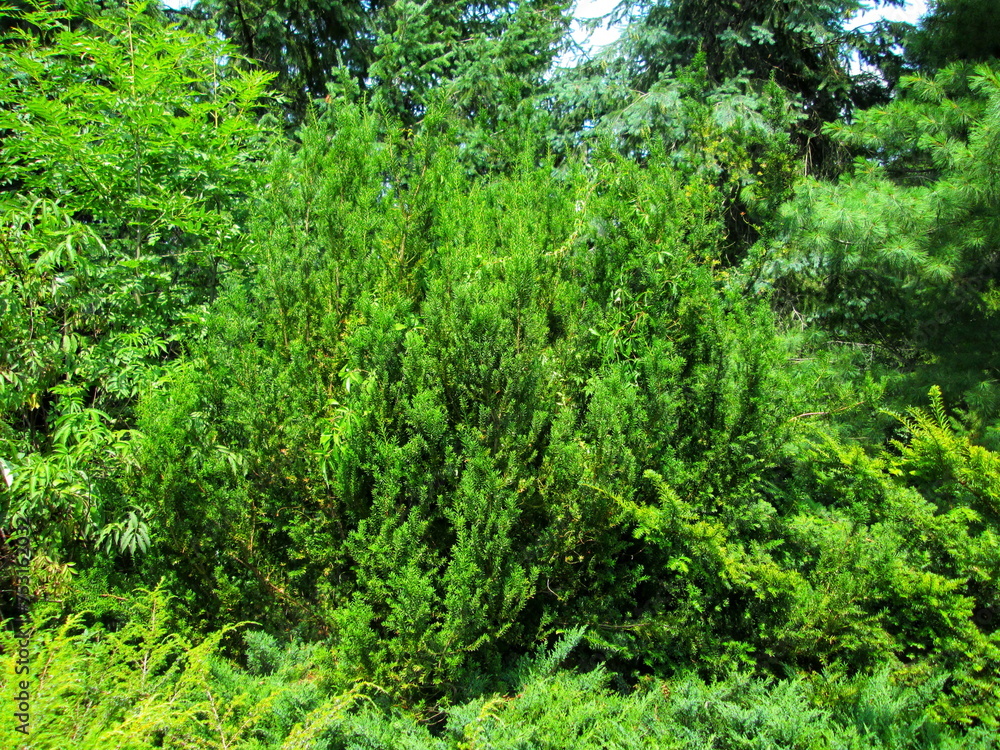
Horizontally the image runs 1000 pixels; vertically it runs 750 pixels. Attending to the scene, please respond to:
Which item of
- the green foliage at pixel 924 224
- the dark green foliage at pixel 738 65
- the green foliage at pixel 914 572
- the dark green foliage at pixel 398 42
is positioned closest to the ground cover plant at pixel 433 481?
the green foliage at pixel 914 572

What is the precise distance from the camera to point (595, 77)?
6984 mm

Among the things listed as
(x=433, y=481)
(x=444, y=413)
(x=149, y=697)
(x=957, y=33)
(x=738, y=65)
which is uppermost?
(x=738, y=65)

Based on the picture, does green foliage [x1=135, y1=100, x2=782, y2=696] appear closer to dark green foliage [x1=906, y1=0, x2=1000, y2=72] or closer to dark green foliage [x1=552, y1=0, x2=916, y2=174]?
dark green foliage [x1=552, y1=0, x2=916, y2=174]

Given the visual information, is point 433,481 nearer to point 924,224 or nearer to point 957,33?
point 924,224

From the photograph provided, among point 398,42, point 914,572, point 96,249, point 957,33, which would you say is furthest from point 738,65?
point 96,249

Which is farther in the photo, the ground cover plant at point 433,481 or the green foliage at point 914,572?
the green foliage at point 914,572

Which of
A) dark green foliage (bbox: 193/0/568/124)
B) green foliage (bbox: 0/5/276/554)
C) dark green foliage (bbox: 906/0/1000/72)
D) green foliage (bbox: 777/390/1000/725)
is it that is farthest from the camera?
dark green foliage (bbox: 193/0/568/124)

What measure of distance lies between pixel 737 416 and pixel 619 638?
1.19m

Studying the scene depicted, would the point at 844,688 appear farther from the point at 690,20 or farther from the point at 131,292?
the point at 690,20

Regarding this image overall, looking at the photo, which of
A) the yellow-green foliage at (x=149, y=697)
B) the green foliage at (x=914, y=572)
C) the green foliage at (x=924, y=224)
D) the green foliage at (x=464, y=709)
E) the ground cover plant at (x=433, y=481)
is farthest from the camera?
the green foliage at (x=924, y=224)

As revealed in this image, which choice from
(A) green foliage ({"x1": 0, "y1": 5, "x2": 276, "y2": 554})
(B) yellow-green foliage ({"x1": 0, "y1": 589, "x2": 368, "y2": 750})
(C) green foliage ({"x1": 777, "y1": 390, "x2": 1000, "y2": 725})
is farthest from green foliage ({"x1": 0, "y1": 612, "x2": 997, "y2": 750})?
(A) green foliage ({"x1": 0, "y1": 5, "x2": 276, "y2": 554})

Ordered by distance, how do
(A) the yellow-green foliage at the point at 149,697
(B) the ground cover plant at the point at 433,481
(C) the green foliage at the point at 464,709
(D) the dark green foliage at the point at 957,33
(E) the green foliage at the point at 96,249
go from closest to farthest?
(A) the yellow-green foliage at the point at 149,697 < (C) the green foliage at the point at 464,709 < (B) the ground cover plant at the point at 433,481 < (E) the green foliage at the point at 96,249 < (D) the dark green foliage at the point at 957,33

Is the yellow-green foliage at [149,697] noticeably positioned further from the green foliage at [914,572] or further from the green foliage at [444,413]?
the green foliage at [914,572]

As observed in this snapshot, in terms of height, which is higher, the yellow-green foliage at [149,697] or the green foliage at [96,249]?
the green foliage at [96,249]
